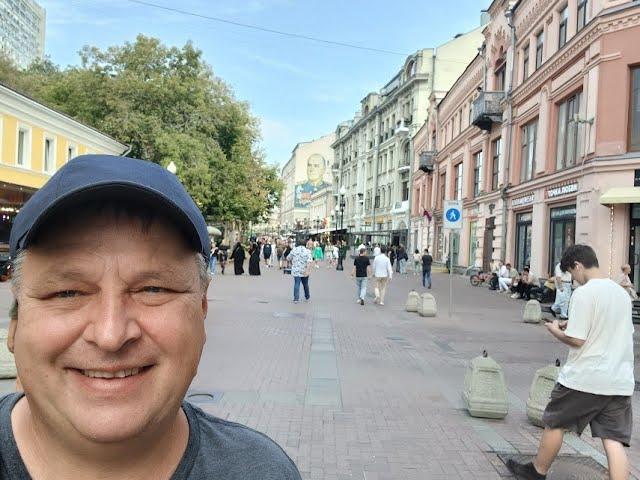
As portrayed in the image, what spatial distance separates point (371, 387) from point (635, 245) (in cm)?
1272

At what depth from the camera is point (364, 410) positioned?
6.44 meters

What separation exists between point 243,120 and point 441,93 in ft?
56.0

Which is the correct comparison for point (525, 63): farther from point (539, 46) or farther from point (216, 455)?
point (216, 455)

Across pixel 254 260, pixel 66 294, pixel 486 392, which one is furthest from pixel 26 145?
pixel 66 294

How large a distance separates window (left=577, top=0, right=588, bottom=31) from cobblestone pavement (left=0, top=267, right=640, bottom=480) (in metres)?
10.8

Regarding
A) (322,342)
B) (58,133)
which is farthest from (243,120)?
(322,342)

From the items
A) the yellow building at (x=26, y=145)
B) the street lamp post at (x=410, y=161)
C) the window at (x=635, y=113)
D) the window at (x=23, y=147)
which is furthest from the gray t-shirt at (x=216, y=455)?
the street lamp post at (x=410, y=161)

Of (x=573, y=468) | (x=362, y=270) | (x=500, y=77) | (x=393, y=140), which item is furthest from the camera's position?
(x=393, y=140)

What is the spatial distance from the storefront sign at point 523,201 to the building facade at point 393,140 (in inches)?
937

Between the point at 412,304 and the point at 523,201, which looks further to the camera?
the point at 523,201

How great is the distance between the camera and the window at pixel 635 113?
16766mm

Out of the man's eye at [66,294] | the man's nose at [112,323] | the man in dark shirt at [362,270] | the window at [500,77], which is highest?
the window at [500,77]

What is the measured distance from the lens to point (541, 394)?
20.1 feet

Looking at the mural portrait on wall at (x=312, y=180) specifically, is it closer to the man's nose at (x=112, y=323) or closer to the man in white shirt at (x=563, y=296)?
the man in white shirt at (x=563, y=296)
